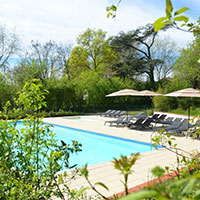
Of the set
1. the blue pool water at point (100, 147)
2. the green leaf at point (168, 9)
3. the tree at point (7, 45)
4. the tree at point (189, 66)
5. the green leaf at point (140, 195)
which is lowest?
the blue pool water at point (100, 147)

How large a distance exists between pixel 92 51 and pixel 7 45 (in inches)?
514

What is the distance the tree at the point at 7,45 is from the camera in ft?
90.3

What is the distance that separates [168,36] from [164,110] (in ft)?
61.9

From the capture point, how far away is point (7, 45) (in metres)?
28.2

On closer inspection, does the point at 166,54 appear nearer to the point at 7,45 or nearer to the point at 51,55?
the point at 51,55

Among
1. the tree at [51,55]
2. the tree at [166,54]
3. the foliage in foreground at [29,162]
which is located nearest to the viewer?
the foliage in foreground at [29,162]

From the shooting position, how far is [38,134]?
2754 millimetres

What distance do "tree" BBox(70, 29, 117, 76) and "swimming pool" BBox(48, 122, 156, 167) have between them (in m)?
24.7

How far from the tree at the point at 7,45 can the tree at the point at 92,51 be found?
385 inches

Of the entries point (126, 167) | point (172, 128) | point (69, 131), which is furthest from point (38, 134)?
point (69, 131)

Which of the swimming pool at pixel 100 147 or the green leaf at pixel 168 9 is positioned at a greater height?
the green leaf at pixel 168 9

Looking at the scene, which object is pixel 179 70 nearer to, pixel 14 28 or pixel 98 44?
pixel 98 44

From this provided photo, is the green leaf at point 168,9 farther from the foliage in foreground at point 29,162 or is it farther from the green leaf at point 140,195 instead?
the foliage in foreground at point 29,162

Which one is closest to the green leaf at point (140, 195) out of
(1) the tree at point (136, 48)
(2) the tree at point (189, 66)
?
(2) the tree at point (189, 66)
